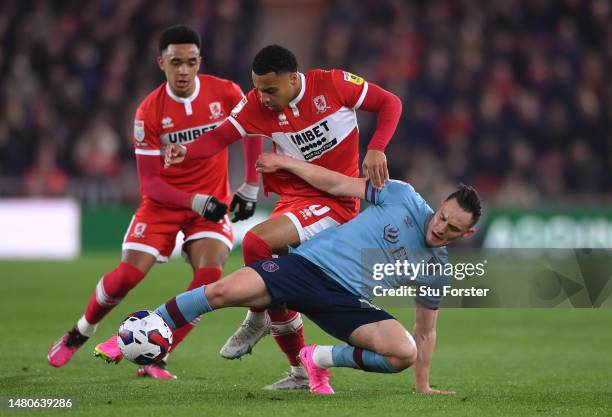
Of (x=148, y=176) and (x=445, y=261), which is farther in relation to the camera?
(x=148, y=176)

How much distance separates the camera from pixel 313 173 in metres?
6.82

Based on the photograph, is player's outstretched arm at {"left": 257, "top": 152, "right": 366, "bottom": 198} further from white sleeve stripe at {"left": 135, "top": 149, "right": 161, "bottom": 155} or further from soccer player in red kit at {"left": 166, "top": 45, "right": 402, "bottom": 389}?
white sleeve stripe at {"left": 135, "top": 149, "right": 161, "bottom": 155}

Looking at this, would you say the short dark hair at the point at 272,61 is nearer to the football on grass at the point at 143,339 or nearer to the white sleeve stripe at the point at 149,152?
the white sleeve stripe at the point at 149,152

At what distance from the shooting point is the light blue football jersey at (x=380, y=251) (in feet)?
21.0

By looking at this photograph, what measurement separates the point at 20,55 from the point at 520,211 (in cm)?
890

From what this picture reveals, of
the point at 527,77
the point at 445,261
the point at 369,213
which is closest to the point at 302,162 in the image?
the point at 369,213

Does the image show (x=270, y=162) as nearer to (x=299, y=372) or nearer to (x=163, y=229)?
(x=299, y=372)

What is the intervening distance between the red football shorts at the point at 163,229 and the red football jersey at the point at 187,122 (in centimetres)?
16

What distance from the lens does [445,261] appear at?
6508 mm

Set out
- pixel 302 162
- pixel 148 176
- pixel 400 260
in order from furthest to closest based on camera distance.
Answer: pixel 148 176
pixel 302 162
pixel 400 260

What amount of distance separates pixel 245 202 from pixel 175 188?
1.65ft

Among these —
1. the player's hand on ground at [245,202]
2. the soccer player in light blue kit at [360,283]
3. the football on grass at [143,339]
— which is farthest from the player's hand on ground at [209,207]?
the football on grass at [143,339]

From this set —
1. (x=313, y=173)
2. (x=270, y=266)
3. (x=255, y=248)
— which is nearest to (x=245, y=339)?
Result: (x=255, y=248)

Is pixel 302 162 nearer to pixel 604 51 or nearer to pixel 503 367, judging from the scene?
pixel 503 367
